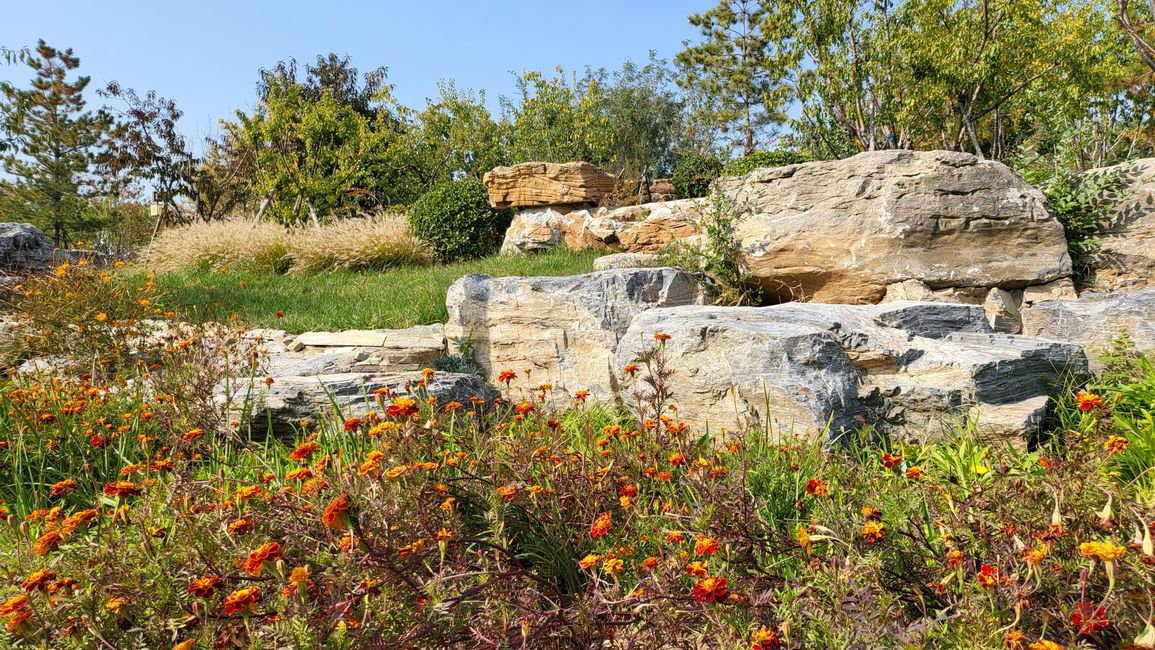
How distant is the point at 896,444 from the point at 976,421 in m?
0.43

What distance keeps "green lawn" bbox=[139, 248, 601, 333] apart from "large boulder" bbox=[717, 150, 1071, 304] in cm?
352

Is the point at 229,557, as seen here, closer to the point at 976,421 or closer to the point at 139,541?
the point at 139,541

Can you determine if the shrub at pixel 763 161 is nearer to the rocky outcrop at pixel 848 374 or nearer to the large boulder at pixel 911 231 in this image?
the large boulder at pixel 911 231

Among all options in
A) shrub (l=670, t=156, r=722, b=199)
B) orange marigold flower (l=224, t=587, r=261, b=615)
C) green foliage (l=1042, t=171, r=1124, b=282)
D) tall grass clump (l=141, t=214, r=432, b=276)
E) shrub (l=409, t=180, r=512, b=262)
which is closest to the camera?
orange marigold flower (l=224, t=587, r=261, b=615)

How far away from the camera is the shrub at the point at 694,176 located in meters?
15.4

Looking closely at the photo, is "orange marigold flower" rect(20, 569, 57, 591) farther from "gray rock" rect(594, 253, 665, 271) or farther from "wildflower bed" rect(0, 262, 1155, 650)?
"gray rock" rect(594, 253, 665, 271)

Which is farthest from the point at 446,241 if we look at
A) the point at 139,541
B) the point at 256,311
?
the point at 139,541

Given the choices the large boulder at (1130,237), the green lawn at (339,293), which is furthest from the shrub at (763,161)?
the large boulder at (1130,237)

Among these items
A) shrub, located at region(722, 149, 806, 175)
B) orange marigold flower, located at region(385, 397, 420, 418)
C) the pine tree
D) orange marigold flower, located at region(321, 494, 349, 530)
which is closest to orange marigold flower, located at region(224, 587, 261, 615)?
orange marigold flower, located at region(321, 494, 349, 530)

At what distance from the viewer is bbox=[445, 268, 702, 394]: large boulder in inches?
206

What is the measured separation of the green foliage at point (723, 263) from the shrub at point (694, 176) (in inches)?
348

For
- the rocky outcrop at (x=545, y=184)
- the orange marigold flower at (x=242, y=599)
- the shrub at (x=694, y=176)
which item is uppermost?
the shrub at (x=694, y=176)

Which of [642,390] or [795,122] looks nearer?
[642,390]

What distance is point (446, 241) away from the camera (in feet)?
39.1
